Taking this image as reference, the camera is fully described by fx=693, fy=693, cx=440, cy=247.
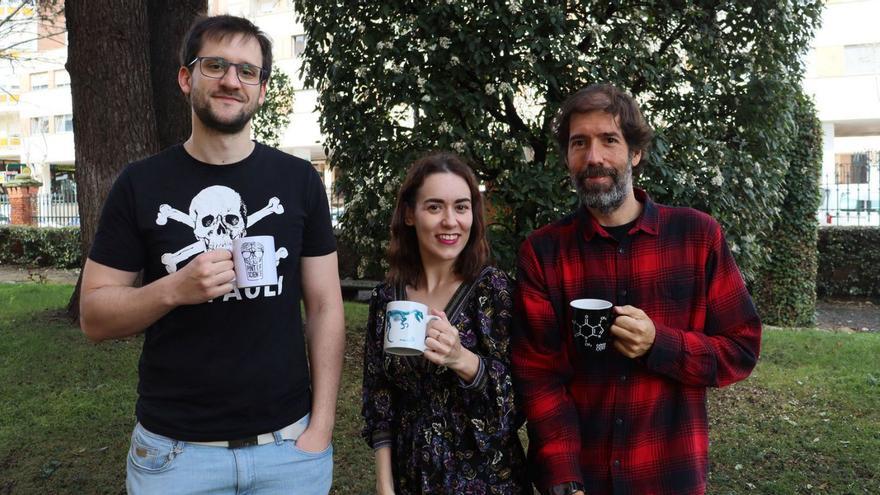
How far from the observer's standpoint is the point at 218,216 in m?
2.21

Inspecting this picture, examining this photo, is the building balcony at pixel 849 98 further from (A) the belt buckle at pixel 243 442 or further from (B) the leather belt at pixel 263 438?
(A) the belt buckle at pixel 243 442

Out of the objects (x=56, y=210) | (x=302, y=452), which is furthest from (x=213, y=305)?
(x=56, y=210)

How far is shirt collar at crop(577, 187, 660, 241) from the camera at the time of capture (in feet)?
7.64

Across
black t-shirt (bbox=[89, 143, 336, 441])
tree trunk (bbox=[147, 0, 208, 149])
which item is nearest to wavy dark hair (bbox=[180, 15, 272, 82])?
black t-shirt (bbox=[89, 143, 336, 441])

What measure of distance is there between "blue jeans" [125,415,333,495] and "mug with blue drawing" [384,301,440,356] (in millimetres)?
537

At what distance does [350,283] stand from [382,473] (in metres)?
9.11

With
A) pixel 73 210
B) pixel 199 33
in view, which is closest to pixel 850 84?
pixel 73 210

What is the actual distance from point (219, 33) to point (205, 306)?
35.0 inches

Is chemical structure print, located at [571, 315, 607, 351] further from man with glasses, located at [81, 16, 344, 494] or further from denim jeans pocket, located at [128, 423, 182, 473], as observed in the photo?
denim jeans pocket, located at [128, 423, 182, 473]

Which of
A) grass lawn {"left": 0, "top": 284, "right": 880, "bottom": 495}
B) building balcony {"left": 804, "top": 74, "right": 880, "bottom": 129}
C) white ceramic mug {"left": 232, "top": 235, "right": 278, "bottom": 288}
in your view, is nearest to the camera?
white ceramic mug {"left": 232, "top": 235, "right": 278, "bottom": 288}

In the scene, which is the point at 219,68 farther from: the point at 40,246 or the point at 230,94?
the point at 40,246

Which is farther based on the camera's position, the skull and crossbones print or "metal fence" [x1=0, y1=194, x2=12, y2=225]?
"metal fence" [x1=0, y1=194, x2=12, y2=225]

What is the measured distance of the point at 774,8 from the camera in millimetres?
5398

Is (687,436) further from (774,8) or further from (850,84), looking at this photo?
(850,84)
